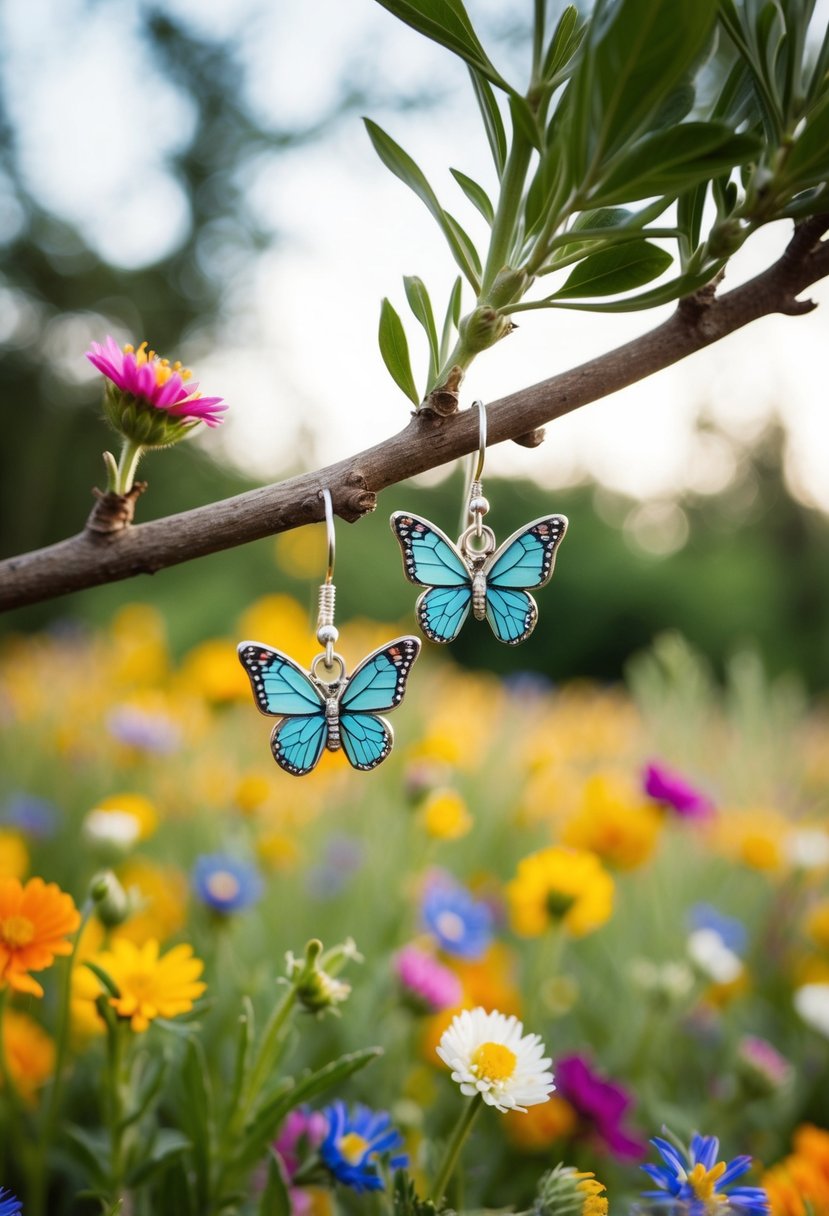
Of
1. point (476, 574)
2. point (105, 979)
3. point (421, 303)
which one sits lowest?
point (105, 979)

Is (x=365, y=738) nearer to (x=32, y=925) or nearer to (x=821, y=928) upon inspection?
(x=32, y=925)

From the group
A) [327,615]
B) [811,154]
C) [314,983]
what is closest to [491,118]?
[811,154]

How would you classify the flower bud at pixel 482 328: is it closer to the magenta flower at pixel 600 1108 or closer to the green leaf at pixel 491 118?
the green leaf at pixel 491 118

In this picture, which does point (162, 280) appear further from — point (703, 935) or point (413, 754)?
point (703, 935)

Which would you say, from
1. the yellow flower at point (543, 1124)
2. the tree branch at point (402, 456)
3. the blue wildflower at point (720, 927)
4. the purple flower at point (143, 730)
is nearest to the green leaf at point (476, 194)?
the tree branch at point (402, 456)

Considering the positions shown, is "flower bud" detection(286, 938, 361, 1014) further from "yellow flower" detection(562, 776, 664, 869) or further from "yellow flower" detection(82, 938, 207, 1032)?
"yellow flower" detection(562, 776, 664, 869)

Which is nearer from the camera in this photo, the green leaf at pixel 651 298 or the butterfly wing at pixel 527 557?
the green leaf at pixel 651 298

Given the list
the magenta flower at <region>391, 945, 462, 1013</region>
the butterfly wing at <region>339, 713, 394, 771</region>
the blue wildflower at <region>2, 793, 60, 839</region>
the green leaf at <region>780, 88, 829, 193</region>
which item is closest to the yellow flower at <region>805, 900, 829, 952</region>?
the magenta flower at <region>391, 945, 462, 1013</region>
